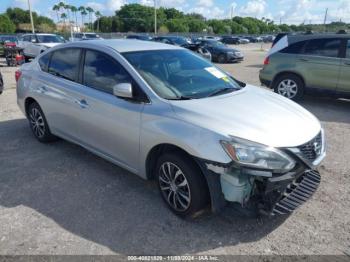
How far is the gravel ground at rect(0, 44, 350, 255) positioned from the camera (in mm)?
2930

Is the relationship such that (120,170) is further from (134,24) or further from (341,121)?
(134,24)

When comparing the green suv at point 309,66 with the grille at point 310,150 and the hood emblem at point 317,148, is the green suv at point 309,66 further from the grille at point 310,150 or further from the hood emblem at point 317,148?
the grille at point 310,150

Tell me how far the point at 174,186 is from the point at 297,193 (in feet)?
3.88

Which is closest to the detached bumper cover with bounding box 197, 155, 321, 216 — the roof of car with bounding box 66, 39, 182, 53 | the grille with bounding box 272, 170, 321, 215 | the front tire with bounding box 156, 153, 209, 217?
the grille with bounding box 272, 170, 321, 215

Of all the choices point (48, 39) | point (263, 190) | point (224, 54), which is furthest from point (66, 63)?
point (224, 54)

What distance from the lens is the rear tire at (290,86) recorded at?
8.30m

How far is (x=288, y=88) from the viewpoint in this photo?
27.8ft

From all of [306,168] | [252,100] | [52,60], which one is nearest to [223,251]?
[306,168]

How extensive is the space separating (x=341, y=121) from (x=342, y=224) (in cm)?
411

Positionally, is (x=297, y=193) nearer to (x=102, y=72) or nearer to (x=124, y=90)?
(x=124, y=90)

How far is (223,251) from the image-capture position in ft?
9.41

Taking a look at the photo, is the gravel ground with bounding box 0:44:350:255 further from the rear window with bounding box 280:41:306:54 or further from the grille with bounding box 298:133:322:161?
the rear window with bounding box 280:41:306:54

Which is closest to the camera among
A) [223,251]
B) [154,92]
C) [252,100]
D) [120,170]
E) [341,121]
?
[223,251]

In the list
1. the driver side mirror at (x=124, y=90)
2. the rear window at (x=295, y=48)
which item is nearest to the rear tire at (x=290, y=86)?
the rear window at (x=295, y=48)
